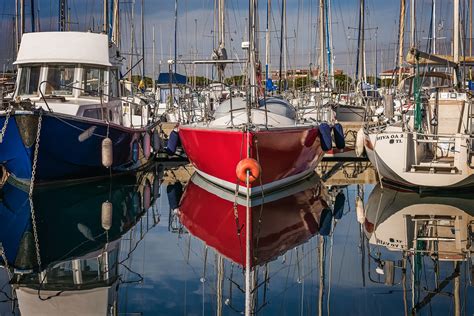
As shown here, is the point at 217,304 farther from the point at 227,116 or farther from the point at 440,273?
the point at 227,116

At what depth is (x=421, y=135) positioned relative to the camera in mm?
15227

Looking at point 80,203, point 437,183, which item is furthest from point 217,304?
point 437,183

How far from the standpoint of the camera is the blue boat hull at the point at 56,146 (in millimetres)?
14430

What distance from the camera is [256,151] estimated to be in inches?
513

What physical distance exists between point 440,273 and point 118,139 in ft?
31.5

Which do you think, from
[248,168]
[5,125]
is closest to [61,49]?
[5,125]

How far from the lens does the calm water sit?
7590mm

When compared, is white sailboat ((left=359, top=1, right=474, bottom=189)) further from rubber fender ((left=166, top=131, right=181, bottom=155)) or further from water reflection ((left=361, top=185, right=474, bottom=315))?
rubber fender ((left=166, top=131, right=181, bottom=155))

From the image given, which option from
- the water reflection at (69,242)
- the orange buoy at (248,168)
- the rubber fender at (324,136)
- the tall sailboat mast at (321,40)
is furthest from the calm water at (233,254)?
the tall sailboat mast at (321,40)

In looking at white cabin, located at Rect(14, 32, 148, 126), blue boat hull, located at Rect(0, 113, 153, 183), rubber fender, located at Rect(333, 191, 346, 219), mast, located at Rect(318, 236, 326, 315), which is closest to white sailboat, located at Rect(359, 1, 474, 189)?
rubber fender, located at Rect(333, 191, 346, 219)

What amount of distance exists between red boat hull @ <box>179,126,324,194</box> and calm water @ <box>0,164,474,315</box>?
16.5 inches

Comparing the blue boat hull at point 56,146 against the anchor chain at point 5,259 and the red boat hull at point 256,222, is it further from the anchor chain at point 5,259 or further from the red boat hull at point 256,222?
the anchor chain at point 5,259

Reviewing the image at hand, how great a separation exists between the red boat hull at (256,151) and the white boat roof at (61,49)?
112 inches

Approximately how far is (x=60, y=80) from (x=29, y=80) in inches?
27.5
